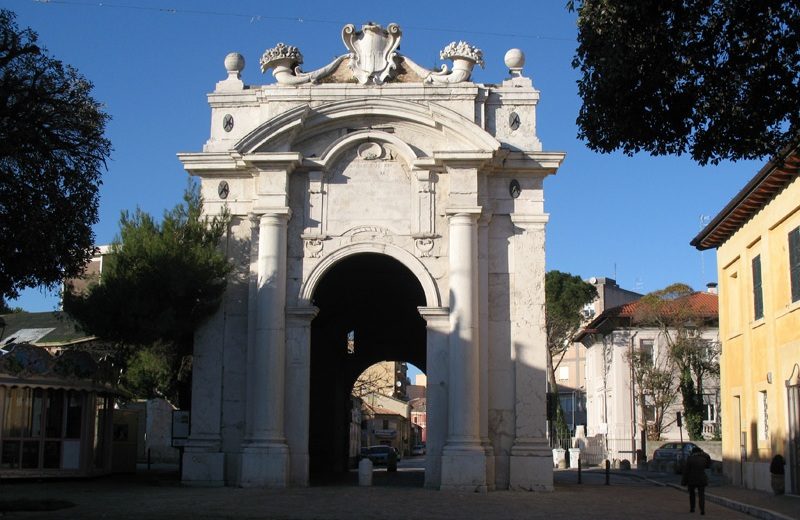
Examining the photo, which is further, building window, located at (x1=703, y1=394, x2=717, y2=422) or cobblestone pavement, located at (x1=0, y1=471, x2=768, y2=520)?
building window, located at (x1=703, y1=394, x2=717, y2=422)

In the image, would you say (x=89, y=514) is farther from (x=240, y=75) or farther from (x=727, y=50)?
(x=240, y=75)

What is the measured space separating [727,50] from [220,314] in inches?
670

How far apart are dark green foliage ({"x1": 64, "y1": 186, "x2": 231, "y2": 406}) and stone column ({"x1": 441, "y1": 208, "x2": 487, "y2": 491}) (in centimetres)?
603

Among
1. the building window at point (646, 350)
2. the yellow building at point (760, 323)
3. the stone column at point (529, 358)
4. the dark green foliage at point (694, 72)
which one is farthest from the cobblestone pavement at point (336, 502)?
the building window at point (646, 350)

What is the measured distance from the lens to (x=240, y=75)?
28.8 metres

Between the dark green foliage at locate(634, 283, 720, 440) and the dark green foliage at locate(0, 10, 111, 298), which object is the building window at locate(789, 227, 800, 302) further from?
the dark green foliage at locate(634, 283, 720, 440)

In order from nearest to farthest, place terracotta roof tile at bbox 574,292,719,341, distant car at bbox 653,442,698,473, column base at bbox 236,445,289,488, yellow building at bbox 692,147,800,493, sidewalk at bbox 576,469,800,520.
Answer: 1. sidewalk at bbox 576,469,800,520
2. yellow building at bbox 692,147,800,493
3. column base at bbox 236,445,289,488
4. distant car at bbox 653,442,698,473
5. terracotta roof tile at bbox 574,292,719,341

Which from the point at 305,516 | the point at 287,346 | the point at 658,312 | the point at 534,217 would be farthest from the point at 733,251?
the point at 658,312

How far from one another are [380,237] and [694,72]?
1417 centimetres

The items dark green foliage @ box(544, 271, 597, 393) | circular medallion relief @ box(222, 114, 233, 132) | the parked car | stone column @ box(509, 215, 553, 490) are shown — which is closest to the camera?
stone column @ box(509, 215, 553, 490)

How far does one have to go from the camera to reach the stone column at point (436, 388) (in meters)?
26.1

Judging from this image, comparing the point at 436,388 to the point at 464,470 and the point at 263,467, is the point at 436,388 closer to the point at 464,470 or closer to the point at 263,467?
the point at 464,470

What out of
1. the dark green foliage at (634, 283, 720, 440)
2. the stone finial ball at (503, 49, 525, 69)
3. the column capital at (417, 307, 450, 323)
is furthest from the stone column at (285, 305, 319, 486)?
the dark green foliage at (634, 283, 720, 440)

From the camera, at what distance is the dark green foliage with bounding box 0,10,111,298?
62.2 feet
